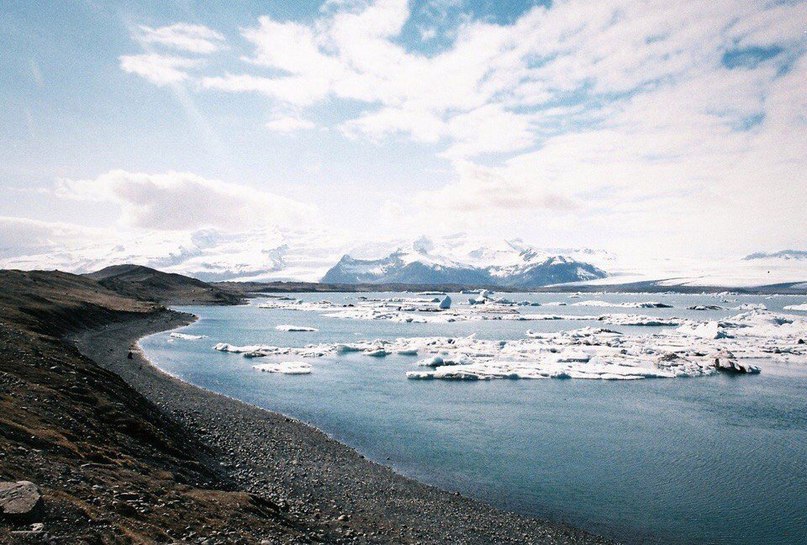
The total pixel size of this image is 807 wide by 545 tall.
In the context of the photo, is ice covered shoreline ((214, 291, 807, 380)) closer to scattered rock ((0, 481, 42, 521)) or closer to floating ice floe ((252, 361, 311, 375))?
floating ice floe ((252, 361, 311, 375))

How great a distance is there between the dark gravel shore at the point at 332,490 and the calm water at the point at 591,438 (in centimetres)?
141

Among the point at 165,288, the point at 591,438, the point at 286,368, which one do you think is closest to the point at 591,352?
the point at 591,438

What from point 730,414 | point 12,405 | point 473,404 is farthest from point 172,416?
point 730,414

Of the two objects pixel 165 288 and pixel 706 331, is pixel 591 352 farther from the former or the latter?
pixel 165 288

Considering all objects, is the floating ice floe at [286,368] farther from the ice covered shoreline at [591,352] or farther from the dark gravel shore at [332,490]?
the dark gravel shore at [332,490]

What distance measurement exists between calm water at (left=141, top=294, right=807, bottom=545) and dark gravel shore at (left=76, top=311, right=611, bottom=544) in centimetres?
141

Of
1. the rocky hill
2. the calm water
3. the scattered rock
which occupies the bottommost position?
the calm water

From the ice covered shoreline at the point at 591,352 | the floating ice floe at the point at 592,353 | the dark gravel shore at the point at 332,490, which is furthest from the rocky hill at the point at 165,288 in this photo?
the dark gravel shore at the point at 332,490

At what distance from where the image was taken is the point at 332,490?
53.7ft

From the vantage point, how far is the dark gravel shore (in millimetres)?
13906

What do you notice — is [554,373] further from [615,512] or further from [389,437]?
[615,512]

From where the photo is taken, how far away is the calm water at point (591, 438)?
1691 cm

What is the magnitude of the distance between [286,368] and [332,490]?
79.4 feet

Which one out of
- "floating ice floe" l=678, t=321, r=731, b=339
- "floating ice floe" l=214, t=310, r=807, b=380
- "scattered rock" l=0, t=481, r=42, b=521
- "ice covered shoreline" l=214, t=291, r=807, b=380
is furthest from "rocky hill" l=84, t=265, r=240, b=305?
"scattered rock" l=0, t=481, r=42, b=521
